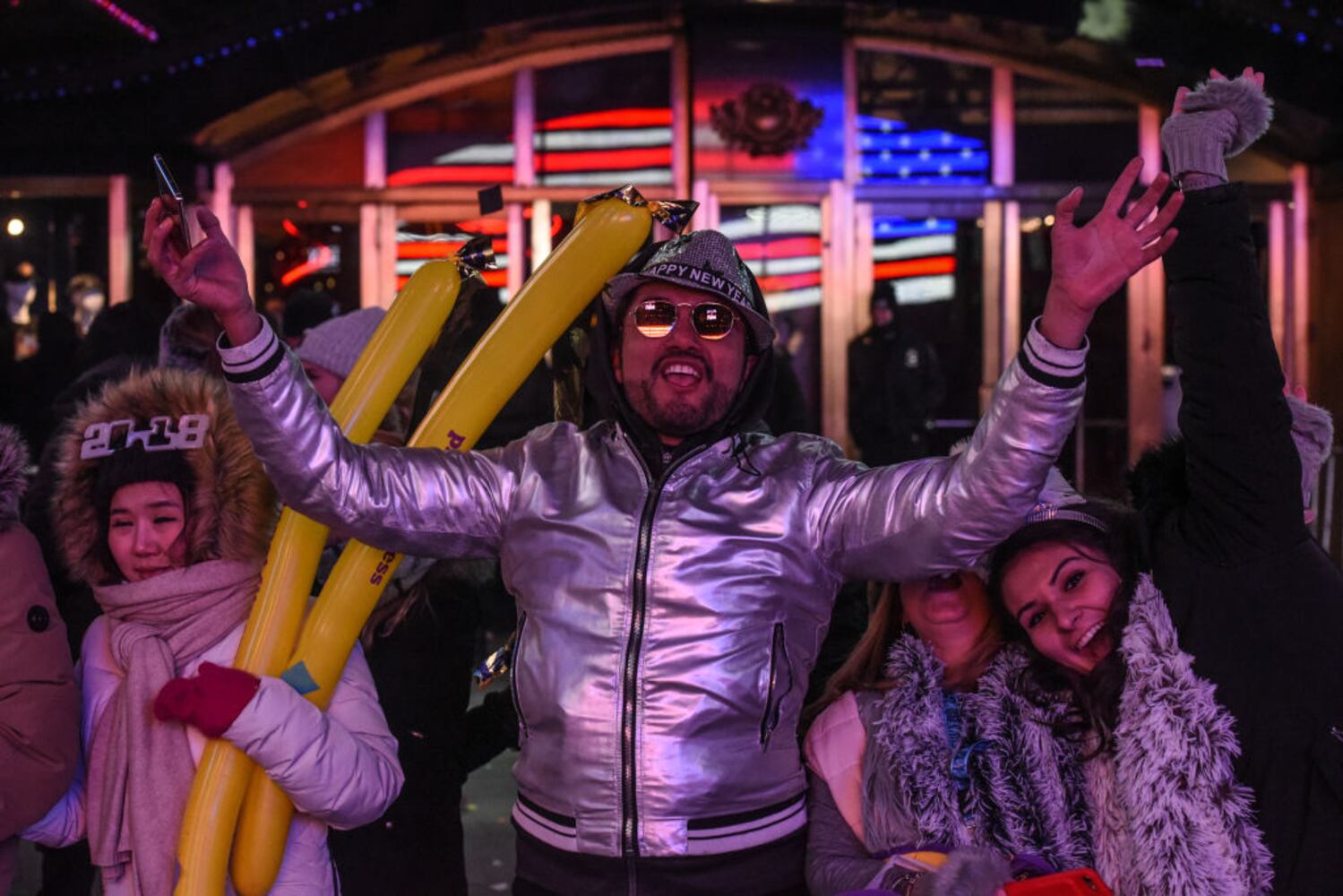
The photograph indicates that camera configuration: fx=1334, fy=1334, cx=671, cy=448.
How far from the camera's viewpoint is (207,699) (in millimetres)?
2354

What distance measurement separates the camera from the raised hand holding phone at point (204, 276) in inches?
90.2

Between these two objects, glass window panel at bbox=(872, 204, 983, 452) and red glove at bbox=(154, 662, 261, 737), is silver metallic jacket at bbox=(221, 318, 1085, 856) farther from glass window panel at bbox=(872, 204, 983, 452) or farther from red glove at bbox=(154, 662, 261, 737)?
glass window panel at bbox=(872, 204, 983, 452)

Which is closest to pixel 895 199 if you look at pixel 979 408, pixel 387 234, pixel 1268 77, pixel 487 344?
pixel 979 408

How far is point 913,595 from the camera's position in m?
2.81

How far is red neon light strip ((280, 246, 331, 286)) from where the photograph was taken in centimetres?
1085

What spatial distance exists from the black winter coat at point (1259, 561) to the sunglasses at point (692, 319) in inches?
32.4

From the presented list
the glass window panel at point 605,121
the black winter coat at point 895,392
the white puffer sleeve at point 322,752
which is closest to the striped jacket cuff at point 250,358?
the white puffer sleeve at point 322,752

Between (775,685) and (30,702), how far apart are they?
4.48ft

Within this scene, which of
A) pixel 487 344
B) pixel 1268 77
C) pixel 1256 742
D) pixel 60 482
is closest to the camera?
pixel 1256 742

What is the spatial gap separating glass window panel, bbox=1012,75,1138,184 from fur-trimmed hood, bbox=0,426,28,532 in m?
9.42

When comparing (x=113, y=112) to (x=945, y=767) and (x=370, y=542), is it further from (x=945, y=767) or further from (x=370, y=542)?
(x=945, y=767)

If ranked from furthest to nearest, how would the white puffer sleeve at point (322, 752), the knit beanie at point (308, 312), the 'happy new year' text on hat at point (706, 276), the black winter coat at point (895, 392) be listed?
1. the black winter coat at point (895, 392)
2. the knit beanie at point (308, 312)
3. the 'happy new year' text on hat at point (706, 276)
4. the white puffer sleeve at point (322, 752)

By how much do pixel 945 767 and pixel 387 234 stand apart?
29.6 feet

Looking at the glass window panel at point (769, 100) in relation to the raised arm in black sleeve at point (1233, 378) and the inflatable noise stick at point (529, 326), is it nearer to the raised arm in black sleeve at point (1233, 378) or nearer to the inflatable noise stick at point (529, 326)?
the inflatable noise stick at point (529, 326)
